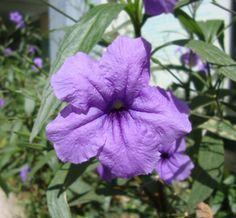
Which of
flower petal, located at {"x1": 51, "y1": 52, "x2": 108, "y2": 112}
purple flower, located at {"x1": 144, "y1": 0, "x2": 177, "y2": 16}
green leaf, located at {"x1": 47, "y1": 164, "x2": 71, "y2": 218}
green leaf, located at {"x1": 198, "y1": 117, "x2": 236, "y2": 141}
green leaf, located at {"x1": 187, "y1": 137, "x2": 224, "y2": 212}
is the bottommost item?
green leaf, located at {"x1": 47, "y1": 164, "x2": 71, "y2": 218}

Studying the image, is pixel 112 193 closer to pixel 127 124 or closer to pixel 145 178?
pixel 145 178

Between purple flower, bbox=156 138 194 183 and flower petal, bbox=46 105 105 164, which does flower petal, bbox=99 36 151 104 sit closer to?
flower petal, bbox=46 105 105 164

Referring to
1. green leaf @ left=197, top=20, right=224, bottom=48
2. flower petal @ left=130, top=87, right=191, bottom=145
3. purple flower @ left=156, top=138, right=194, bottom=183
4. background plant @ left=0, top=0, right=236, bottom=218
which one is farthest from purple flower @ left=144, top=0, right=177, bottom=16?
green leaf @ left=197, top=20, right=224, bottom=48

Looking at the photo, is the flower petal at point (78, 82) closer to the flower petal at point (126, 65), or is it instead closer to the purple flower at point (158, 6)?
the flower petal at point (126, 65)

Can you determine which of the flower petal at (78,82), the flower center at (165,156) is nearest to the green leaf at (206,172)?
the flower center at (165,156)

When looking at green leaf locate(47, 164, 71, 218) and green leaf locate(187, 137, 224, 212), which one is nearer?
green leaf locate(47, 164, 71, 218)

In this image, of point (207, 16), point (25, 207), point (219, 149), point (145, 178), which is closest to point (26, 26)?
point (207, 16)

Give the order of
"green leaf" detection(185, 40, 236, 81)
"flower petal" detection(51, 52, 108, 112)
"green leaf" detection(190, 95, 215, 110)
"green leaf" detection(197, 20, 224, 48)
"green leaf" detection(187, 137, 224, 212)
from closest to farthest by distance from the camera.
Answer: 1. "flower petal" detection(51, 52, 108, 112)
2. "green leaf" detection(185, 40, 236, 81)
3. "green leaf" detection(187, 137, 224, 212)
4. "green leaf" detection(190, 95, 215, 110)
5. "green leaf" detection(197, 20, 224, 48)
